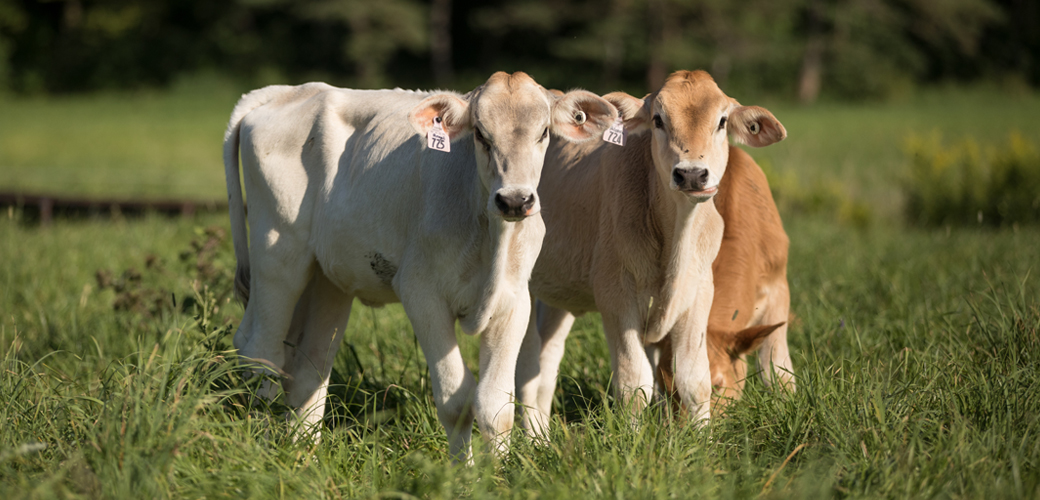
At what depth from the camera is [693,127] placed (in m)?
3.82

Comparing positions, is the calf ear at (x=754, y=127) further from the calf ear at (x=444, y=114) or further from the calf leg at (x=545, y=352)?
Result: the calf leg at (x=545, y=352)

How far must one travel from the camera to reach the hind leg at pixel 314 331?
4.60 meters

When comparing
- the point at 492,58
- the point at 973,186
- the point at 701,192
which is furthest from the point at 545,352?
the point at 492,58

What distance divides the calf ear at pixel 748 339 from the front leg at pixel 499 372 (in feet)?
4.23

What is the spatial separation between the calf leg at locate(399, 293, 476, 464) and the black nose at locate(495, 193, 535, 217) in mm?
628

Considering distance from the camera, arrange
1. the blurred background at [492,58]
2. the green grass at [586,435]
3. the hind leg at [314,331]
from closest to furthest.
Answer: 1. the green grass at [586,435]
2. the hind leg at [314,331]
3. the blurred background at [492,58]

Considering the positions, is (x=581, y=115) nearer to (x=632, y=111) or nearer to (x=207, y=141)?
(x=632, y=111)

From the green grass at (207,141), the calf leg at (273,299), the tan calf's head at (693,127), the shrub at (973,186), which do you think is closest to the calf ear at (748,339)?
the tan calf's head at (693,127)

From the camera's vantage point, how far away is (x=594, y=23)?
33.2 metres

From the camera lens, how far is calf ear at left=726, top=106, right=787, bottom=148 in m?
4.05

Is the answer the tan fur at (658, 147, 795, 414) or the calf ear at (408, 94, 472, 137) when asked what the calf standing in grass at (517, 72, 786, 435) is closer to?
the tan fur at (658, 147, 795, 414)

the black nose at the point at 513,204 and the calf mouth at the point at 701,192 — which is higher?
the black nose at the point at 513,204

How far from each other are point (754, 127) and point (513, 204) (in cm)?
161

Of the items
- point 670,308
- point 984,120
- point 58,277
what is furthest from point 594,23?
point 670,308
